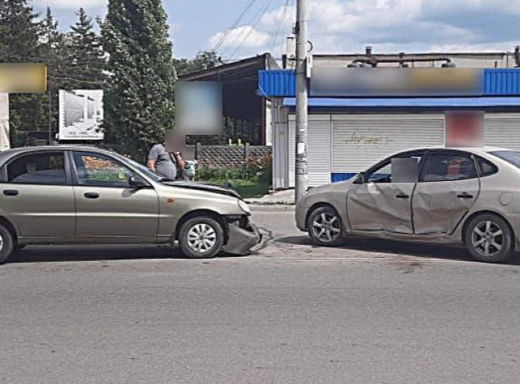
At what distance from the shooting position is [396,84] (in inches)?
1001

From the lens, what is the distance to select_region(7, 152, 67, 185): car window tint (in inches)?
427

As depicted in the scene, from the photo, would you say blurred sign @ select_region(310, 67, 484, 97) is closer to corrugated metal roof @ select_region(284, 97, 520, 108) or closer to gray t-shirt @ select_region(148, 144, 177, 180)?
corrugated metal roof @ select_region(284, 97, 520, 108)

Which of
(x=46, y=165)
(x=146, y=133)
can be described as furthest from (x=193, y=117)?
(x=46, y=165)

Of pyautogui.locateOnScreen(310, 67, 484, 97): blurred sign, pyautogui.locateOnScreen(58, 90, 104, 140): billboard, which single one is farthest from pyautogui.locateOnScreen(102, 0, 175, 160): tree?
pyautogui.locateOnScreen(58, 90, 104, 140): billboard

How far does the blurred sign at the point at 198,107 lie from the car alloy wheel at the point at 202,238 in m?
23.3

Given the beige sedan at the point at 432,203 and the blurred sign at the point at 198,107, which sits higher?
the blurred sign at the point at 198,107

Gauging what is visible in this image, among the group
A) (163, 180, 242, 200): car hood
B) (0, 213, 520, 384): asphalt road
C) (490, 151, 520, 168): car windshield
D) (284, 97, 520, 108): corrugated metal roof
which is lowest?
(0, 213, 520, 384): asphalt road

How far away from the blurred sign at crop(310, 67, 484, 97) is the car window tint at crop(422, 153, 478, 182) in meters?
14.1

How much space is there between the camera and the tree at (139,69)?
35.5m

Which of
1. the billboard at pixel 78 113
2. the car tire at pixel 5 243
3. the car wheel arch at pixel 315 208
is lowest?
the car tire at pixel 5 243

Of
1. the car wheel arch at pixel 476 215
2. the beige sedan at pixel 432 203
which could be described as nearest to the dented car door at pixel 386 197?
the beige sedan at pixel 432 203

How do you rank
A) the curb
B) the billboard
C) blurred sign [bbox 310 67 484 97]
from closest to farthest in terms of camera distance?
the curb < blurred sign [bbox 310 67 484 97] < the billboard

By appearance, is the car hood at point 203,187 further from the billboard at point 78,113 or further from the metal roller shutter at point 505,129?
the billboard at point 78,113

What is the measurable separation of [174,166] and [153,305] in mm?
7223
